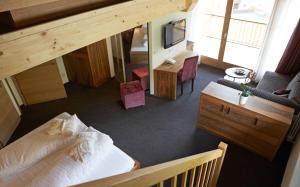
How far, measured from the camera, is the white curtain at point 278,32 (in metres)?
3.91

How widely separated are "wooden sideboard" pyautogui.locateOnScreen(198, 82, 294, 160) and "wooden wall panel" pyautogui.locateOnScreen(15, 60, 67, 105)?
2928 mm

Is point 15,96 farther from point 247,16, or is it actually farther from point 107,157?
point 247,16

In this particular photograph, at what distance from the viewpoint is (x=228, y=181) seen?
2850 millimetres

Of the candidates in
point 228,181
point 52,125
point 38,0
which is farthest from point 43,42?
point 228,181

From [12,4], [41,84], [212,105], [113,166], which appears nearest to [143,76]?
[212,105]

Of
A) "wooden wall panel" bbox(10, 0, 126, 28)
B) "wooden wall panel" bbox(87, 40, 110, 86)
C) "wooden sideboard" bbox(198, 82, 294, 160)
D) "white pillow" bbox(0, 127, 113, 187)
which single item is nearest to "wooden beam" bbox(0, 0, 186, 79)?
"wooden wall panel" bbox(10, 0, 126, 28)

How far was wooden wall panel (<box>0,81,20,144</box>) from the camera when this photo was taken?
138 inches

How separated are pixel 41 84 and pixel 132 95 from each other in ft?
6.14

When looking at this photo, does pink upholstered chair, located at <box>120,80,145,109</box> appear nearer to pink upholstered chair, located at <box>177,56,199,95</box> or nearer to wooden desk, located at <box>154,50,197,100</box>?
wooden desk, located at <box>154,50,197,100</box>

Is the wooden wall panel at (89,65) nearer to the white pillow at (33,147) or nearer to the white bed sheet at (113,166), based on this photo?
the white pillow at (33,147)

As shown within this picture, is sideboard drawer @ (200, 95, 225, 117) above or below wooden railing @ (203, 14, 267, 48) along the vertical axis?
below

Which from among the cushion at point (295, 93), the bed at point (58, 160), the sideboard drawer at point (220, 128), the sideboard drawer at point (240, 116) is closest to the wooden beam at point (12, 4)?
the bed at point (58, 160)

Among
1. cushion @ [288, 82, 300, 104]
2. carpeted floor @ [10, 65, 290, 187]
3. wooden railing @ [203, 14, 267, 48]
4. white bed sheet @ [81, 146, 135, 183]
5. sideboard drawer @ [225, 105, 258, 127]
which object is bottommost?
carpeted floor @ [10, 65, 290, 187]

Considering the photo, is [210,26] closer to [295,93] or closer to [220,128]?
[295,93]
